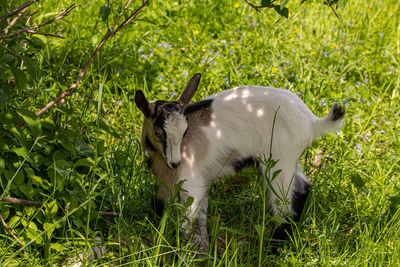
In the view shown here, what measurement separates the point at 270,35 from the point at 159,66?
48.0 inches

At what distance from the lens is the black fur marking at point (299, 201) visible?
3.21m

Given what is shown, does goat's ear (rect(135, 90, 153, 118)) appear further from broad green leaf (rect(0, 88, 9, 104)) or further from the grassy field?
broad green leaf (rect(0, 88, 9, 104))

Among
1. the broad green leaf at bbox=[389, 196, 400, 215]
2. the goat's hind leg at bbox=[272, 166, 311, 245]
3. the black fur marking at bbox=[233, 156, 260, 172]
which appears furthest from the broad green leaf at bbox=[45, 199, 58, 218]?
the broad green leaf at bbox=[389, 196, 400, 215]

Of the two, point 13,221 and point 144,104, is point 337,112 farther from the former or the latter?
point 13,221

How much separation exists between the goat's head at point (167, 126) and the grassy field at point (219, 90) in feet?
0.84

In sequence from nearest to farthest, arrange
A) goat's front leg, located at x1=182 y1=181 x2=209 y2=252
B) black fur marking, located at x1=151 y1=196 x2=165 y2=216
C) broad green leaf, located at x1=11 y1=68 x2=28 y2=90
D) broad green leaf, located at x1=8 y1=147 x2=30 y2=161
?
broad green leaf, located at x1=11 y1=68 x2=28 y2=90 → broad green leaf, located at x1=8 y1=147 x2=30 y2=161 → goat's front leg, located at x1=182 y1=181 x2=209 y2=252 → black fur marking, located at x1=151 y1=196 x2=165 y2=216

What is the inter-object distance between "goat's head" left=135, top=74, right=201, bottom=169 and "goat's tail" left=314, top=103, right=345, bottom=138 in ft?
2.82

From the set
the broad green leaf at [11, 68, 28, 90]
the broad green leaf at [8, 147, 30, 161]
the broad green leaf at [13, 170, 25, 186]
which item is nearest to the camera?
the broad green leaf at [11, 68, 28, 90]

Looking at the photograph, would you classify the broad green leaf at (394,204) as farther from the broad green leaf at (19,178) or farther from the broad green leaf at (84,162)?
the broad green leaf at (19,178)

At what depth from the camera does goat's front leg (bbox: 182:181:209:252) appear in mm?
3006

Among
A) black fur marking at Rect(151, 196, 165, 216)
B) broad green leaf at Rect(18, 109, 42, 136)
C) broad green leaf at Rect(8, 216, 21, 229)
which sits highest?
broad green leaf at Rect(18, 109, 42, 136)

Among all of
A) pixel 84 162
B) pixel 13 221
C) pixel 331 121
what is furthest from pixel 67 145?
pixel 331 121

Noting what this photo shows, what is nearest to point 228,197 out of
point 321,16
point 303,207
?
point 303,207

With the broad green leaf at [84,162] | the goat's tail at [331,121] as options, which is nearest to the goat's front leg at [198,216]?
the broad green leaf at [84,162]
